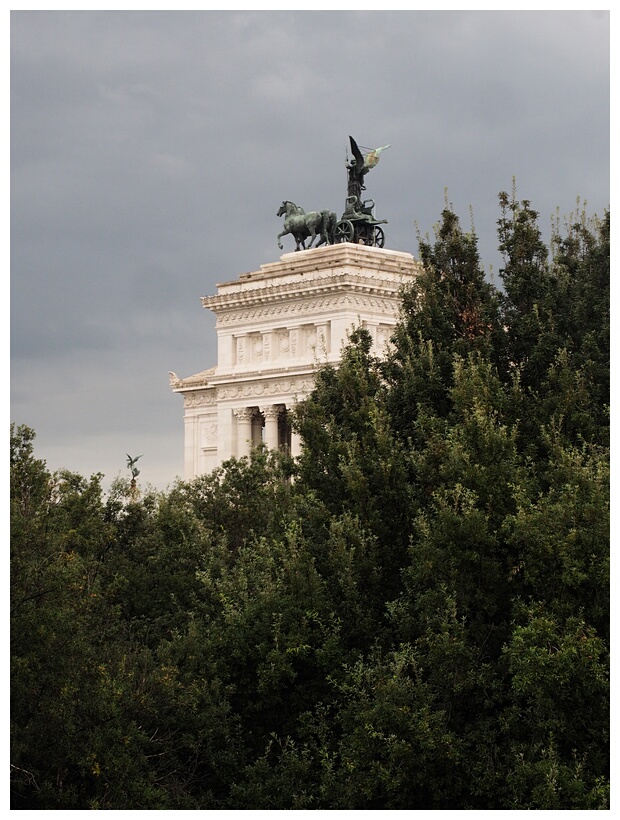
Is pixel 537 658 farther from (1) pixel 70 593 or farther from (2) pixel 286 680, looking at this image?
(1) pixel 70 593

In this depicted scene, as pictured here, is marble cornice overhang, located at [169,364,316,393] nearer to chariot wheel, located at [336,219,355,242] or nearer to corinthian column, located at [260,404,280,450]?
corinthian column, located at [260,404,280,450]

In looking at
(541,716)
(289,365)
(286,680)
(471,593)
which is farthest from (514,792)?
(289,365)

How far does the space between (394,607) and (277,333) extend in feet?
143

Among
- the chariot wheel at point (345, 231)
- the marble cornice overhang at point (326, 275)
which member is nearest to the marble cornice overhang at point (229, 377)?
the marble cornice overhang at point (326, 275)

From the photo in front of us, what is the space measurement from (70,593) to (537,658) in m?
6.67

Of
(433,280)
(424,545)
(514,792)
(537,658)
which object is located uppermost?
(433,280)

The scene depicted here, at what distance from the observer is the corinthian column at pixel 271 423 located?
61406mm

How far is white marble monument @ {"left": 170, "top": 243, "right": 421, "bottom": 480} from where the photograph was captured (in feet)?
197

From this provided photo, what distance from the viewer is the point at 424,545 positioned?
2006cm

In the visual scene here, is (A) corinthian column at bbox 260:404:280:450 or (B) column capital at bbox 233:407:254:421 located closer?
(A) corinthian column at bbox 260:404:280:450

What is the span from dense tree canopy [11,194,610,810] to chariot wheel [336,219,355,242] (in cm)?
3647

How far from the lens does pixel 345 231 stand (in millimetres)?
63406

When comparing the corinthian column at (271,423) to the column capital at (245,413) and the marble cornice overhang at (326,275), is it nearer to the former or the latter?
the column capital at (245,413)

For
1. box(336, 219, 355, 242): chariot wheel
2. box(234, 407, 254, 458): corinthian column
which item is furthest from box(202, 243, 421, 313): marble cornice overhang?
box(234, 407, 254, 458): corinthian column
